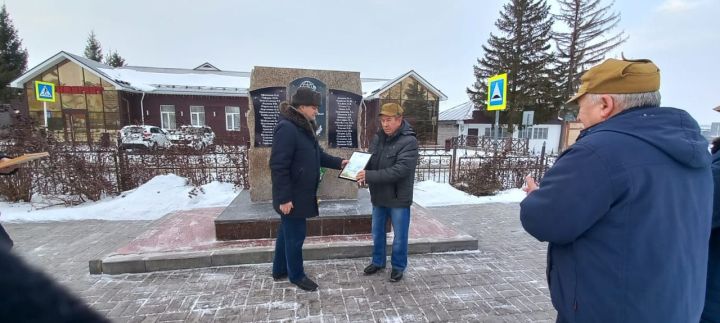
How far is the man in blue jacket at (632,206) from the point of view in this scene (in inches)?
54.3

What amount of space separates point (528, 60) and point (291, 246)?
93.6ft

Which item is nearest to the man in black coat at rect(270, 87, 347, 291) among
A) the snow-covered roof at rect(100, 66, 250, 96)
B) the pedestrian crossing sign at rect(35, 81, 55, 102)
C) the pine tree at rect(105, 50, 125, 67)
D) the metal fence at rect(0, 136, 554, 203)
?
the metal fence at rect(0, 136, 554, 203)

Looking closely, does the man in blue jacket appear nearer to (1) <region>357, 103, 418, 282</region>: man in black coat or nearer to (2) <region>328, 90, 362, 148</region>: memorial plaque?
(1) <region>357, 103, 418, 282</region>: man in black coat

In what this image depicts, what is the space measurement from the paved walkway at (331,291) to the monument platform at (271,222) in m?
0.53

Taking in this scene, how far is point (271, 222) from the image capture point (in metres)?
4.30

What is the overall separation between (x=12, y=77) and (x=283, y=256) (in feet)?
138

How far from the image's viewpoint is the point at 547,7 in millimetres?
26297

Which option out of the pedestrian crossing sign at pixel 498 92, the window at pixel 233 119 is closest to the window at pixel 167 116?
the window at pixel 233 119

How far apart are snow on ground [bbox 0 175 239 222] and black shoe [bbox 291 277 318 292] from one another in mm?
3567

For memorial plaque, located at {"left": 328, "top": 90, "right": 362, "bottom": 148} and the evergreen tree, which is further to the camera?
the evergreen tree

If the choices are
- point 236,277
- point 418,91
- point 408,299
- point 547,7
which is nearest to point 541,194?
point 408,299

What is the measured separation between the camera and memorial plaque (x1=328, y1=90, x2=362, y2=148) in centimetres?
521

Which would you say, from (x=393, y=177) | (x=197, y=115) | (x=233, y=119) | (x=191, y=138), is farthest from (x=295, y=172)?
(x=197, y=115)

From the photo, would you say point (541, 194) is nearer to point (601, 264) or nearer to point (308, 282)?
point (601, 264)
